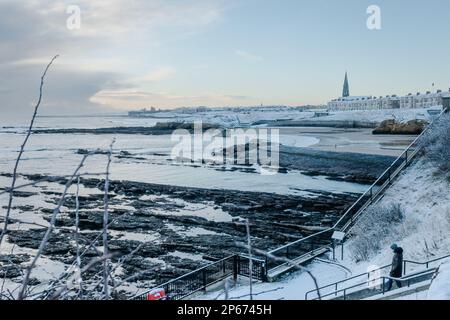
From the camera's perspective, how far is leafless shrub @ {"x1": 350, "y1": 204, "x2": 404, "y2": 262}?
14.0 metres

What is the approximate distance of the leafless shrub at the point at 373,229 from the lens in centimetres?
1400

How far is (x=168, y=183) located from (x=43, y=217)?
13028mm

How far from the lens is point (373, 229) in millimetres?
15570

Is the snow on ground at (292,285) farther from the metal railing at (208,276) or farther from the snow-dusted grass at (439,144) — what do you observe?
the snow-dusted grass at (439,144)

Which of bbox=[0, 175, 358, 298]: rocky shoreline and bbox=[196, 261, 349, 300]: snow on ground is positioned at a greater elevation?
bbox=[196, 261, 349, 300]: snow on ground

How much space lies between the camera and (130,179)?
36562 millimetres

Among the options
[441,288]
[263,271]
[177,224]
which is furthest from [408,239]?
[177,224]

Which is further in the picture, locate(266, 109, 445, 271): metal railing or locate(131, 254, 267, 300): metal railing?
locate(266, 109, 445, 271): metal railing

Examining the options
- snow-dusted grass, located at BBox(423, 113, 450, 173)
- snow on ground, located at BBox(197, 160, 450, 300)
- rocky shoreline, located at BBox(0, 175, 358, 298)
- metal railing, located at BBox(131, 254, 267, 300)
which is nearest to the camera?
snow on ground, located at BBox(197, 160, 450, 300)

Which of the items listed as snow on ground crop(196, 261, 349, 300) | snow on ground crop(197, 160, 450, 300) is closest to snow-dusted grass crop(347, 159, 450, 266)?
snow on ground crop(197, 160, 450, 300)

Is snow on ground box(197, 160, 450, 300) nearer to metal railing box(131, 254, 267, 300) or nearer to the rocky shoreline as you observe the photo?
metal railing box(131, 254, 267, 300)

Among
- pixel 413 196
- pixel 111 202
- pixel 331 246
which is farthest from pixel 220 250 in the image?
pixel 111 202
